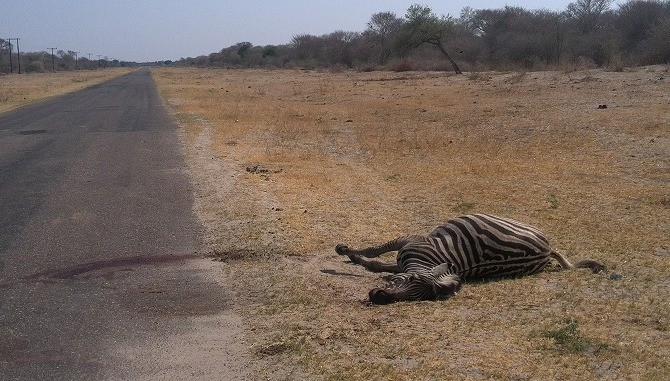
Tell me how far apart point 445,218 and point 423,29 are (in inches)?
1851

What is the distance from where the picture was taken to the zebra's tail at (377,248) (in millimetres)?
7406

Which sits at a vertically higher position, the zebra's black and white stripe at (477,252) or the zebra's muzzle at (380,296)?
the zebra's black and white stripe at (477,252)

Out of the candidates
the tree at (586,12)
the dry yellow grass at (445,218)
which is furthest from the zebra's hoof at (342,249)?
the tree at (586,12)

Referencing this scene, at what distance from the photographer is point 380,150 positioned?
54.2 feet

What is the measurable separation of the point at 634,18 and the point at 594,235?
59213 mm

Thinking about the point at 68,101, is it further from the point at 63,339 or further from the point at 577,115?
the point at 63,339

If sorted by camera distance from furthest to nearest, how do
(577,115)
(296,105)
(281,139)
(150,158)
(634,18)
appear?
(634,18) → (296,105) → (577,115) → (281,139) → (150,158)

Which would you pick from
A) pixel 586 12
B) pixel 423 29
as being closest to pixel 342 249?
pixel 423 29

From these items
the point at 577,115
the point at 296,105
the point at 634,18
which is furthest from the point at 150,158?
the point at 634,18

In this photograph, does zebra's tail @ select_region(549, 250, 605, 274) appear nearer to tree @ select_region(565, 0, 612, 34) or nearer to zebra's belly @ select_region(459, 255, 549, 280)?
zebra's belly @ select_region(459, 255, 549, 280)

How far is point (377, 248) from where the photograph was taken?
7.61m

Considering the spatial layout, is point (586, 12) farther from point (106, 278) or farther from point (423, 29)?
point (106, 278)

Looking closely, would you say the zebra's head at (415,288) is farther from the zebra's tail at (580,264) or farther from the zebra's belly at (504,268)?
the zebra's tail at (580,264)

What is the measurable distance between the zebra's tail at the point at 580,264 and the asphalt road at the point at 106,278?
3382mm
